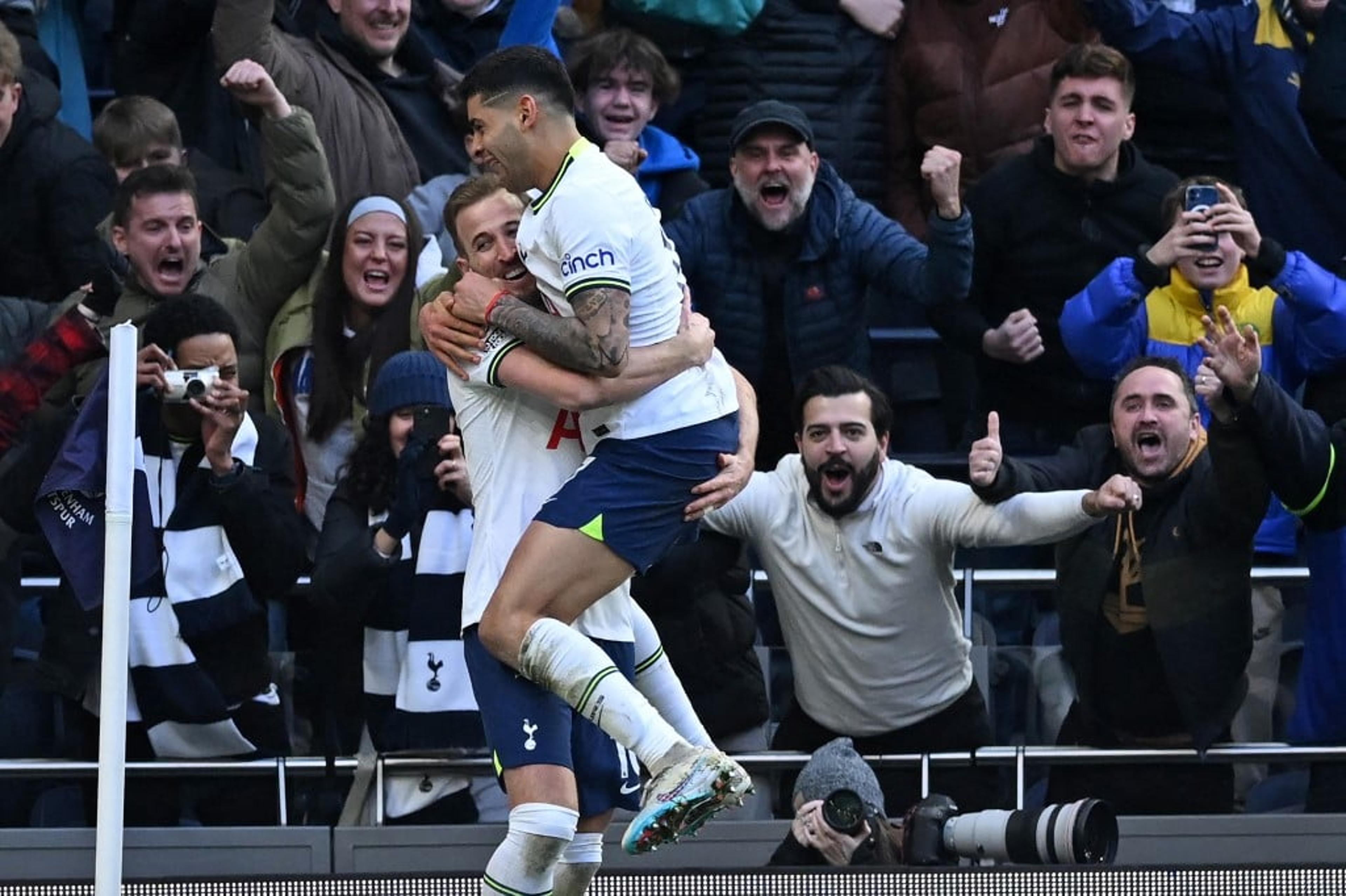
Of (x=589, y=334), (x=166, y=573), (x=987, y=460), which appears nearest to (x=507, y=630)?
(x=589, y=334)

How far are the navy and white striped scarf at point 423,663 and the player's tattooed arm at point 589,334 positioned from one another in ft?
6.42

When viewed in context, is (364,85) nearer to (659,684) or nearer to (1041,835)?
(659,684)

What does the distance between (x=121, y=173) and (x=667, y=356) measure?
404cm

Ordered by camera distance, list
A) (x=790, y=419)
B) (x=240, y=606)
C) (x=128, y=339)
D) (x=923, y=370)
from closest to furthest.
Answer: (x=128, y=339) → (x=240, y=606) → (x=790, y=419) → (x=923, y=370)

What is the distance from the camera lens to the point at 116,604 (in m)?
5.91

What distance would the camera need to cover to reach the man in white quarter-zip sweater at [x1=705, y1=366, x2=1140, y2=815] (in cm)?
868

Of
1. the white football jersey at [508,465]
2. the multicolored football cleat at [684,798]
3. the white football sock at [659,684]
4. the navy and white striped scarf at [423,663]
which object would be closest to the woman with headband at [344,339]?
the navy and white striped scarf at [423,663]

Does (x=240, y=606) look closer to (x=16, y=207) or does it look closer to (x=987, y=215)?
(x=16, y=207)

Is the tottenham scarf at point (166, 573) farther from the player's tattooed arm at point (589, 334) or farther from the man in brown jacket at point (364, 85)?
the player's tattooed arm at point (589, 334)

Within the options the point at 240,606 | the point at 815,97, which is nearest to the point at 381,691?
the point at 240,606

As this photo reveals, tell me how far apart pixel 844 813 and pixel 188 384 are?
2.35 metres

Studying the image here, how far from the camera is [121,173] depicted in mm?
10219

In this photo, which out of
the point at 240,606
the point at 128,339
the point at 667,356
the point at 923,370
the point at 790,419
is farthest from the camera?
the point at 923,370

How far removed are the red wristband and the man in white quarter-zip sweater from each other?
2.09 m
